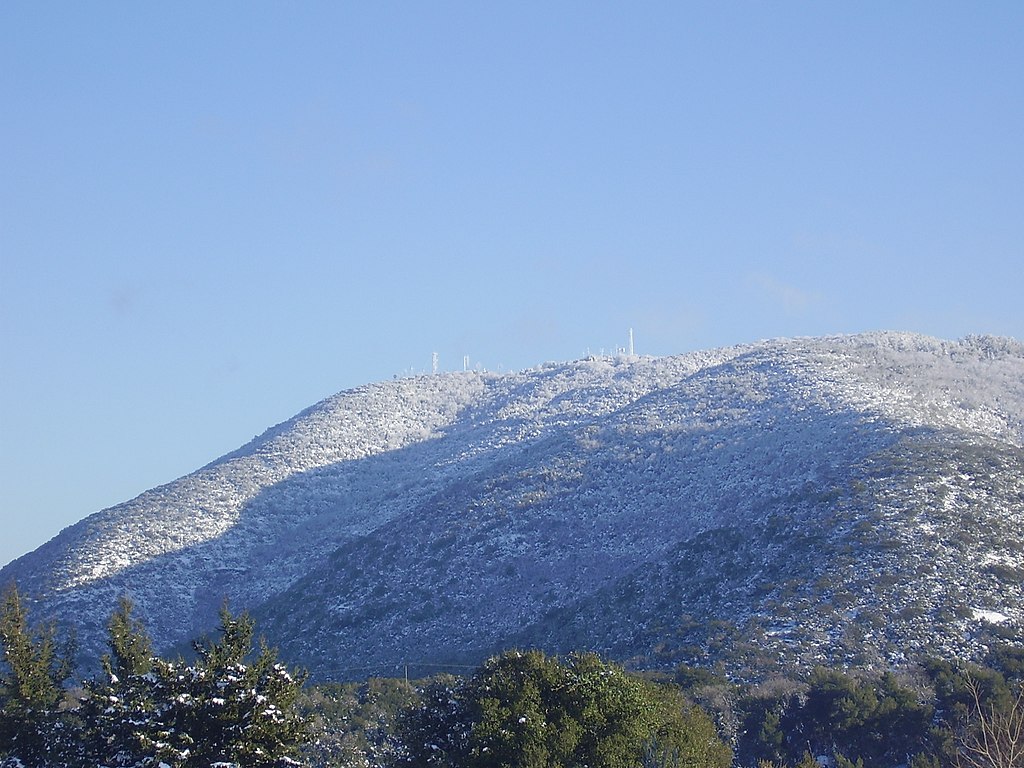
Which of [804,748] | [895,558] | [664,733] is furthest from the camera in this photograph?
[895,558]

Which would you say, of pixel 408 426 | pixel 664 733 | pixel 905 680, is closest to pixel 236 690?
pixel 664 733

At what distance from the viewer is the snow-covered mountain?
179ft

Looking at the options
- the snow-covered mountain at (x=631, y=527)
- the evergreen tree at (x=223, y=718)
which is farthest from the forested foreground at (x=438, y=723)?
the snow-covered mountain at (x=631, y=527)

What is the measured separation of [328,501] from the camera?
332ft

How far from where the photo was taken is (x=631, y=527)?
246 feet

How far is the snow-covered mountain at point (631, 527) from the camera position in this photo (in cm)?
5447

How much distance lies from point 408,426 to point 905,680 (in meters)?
86.1

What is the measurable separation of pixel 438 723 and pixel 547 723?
3.01 meters

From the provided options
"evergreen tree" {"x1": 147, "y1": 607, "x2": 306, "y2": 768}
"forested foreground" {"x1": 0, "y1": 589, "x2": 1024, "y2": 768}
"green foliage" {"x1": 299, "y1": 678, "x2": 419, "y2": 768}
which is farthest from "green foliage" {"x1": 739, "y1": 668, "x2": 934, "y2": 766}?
"evergreen tree" {"x1": 147, "y1": 607, "x2": 306, "y2": 768}

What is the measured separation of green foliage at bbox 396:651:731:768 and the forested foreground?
0.11 ft

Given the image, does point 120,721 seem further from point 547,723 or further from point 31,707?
point 547,723

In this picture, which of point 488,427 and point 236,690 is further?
point 488,427

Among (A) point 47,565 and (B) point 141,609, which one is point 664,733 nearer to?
(B) point 141,609

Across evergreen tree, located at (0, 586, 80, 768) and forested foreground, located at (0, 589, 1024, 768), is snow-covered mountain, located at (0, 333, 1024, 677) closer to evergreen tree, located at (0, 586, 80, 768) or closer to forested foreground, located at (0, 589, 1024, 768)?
forested foreground, located at (0, 589, 1024, 768)
